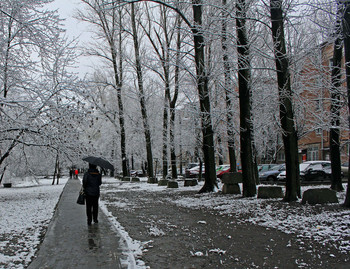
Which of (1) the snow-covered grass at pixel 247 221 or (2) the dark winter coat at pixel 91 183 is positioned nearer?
(1) the snow-covered grass at pixel 247 221

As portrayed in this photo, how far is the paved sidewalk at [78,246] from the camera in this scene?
197 inches

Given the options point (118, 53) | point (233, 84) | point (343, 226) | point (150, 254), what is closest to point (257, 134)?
point (233, 84)

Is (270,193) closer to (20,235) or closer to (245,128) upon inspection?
(245,128)

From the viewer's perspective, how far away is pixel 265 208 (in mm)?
9984

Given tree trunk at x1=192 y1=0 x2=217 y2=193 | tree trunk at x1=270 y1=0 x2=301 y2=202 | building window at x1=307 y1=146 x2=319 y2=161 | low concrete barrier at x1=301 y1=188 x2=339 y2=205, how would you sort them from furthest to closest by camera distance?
building window at x1=307 y1=146 x2=319 y2=161 → tree trunk at x1=192 y1=0 x2=217 y2=193 → tree trunk at x1=270 y1=0 x2=301 y2=202 → low concrete barrier at x1=301 y1=188 x2=339 y2=205

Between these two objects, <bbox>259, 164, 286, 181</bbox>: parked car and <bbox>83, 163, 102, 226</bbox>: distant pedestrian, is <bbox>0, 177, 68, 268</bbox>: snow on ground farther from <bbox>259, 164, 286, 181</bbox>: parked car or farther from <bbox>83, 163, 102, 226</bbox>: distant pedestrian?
<bbox>259, 164, 286, 181</bbox>: parked car

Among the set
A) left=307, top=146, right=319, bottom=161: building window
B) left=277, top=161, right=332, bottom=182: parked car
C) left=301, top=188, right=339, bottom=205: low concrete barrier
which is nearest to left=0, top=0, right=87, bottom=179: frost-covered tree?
left=301, top=188, right=339, bottom=205: low concrete barrier

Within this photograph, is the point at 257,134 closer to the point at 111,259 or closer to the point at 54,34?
the point at 54,34

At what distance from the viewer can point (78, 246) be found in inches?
239

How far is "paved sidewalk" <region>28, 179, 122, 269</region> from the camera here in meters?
5.01

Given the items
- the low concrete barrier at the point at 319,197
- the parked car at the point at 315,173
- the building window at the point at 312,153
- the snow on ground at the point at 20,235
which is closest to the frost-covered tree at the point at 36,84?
the snow on ground at the point at 20,235

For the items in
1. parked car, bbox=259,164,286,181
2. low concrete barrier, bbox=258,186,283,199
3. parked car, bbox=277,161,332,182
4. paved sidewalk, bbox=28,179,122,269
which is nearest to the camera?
paved sidewalk, bbox=28,179,122,269

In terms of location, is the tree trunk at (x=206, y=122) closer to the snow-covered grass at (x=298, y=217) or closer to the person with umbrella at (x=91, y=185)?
the snow-covered grass at (x=298, y=217)

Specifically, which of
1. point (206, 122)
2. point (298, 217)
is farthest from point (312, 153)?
point (298, 217)
